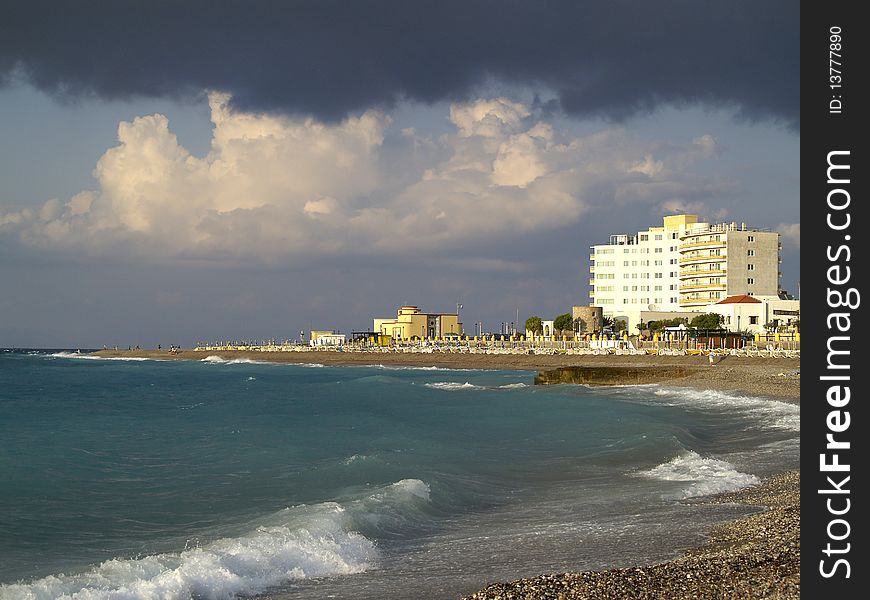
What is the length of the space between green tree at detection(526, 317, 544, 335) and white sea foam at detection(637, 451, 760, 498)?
111 m

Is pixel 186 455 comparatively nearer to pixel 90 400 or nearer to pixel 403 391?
pixel 90 400

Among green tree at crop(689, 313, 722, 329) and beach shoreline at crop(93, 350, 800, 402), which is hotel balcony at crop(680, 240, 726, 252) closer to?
green tree at crop(689, 313, 722, 329)

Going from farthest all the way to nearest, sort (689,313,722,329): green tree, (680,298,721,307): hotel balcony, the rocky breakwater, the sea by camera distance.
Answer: (680,298,721,307): hotel balcony < (689,313,722,329): green tree < the rocky breakwater < the sea

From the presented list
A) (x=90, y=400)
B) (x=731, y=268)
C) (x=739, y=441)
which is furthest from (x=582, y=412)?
(x=731, y=268)

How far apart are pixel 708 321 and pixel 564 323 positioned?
85.6 ft

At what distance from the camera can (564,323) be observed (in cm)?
12412

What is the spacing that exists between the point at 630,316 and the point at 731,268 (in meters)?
16.6

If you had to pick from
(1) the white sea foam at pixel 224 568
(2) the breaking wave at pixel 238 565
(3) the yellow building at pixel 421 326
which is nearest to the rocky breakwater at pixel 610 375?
(2) the breaking wave at pixel 238 565

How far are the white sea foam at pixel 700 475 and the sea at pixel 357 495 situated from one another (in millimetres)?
60

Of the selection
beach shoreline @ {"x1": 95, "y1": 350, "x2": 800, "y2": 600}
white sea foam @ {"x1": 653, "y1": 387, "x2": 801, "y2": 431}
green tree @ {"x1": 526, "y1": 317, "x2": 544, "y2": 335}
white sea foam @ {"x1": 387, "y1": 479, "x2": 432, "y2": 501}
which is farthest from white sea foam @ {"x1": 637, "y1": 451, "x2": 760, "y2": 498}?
green tree @ {"x1": 526, "y1": 317, "x2": 544, "y2": 335}

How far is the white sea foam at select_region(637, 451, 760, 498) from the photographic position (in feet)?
55.1

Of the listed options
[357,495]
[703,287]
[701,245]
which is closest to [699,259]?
[701,245]
